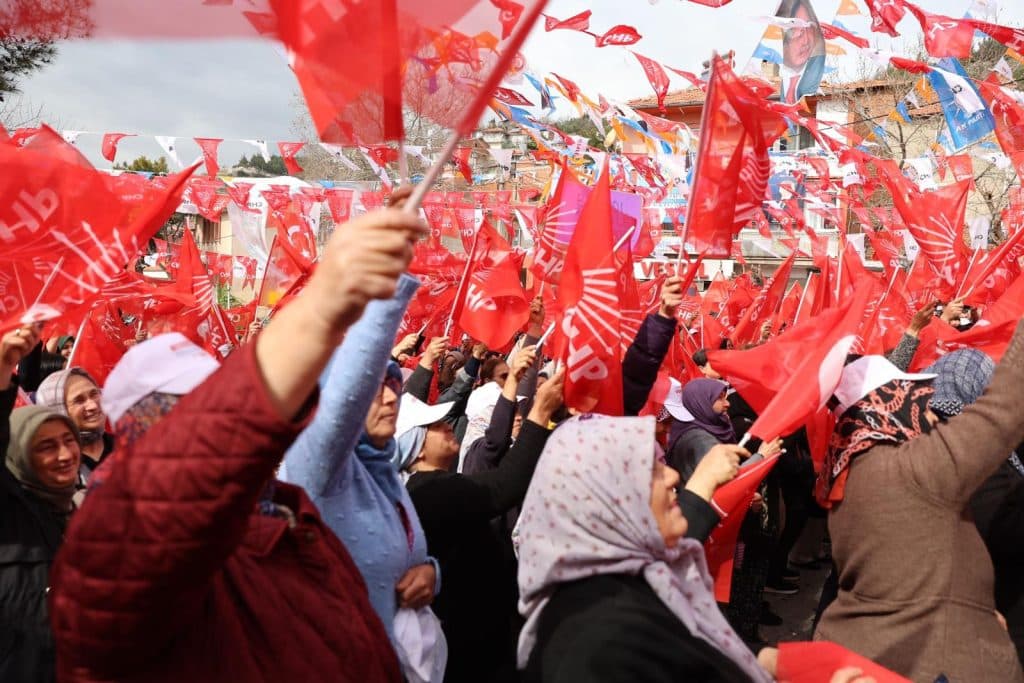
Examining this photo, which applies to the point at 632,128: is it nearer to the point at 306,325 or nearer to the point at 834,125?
the point at 834,125

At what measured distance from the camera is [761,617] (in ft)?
21.6

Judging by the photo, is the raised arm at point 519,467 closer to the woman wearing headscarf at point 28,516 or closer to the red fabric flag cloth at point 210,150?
the woman wearing headscarf at point 28,516

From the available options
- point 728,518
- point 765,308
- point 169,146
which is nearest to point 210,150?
point 169,146

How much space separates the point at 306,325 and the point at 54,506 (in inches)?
102

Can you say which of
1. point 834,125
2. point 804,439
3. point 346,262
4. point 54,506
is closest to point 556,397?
point 54,506

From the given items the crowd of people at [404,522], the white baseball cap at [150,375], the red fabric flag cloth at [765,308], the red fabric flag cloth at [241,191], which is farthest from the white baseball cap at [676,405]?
the red fabric flag cloth at [241,191]

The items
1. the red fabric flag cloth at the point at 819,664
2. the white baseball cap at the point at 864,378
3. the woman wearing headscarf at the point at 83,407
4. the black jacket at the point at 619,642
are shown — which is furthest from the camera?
the woman wearing headscarf at the point at 83,407

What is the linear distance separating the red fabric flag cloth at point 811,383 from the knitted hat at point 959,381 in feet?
3.20

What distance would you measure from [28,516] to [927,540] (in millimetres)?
3017

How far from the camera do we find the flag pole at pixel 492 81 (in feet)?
4.24

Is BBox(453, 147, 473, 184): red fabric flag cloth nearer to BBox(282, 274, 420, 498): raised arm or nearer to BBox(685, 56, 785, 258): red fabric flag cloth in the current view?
BBox(685, 56, 785, 258): red fabric flag cloth

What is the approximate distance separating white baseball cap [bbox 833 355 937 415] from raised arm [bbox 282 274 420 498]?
1783 mm

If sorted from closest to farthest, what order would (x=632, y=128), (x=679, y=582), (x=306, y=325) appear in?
(x=306, y=325), (x=679, y=582), (x=632, y=128)

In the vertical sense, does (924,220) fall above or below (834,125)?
below
